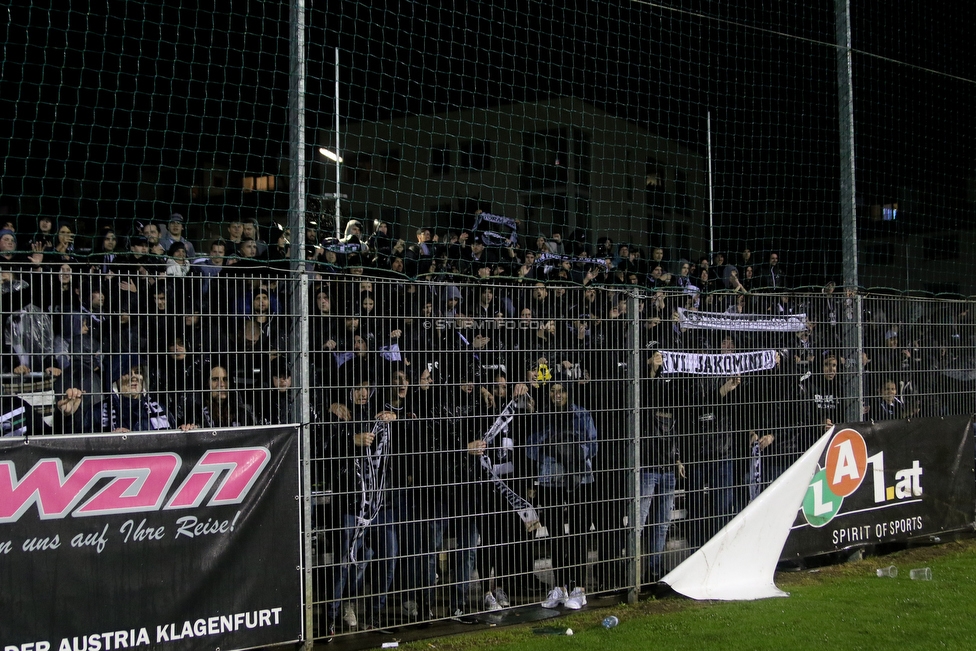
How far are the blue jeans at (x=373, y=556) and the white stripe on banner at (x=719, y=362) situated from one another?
2.46 m

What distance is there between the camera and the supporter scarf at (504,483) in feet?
20.1

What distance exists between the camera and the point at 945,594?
6766 mm

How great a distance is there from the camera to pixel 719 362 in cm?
718

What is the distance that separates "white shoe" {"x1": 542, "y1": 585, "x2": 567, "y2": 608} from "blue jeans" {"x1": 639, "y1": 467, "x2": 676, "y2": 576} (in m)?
0.82

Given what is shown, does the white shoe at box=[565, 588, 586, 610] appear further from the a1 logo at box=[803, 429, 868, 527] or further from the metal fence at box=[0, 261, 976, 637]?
the a1 logo at box=[803, 429, 868, 527]

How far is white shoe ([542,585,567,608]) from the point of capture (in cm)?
635

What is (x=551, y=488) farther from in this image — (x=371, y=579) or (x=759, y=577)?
(x=759, y=577)

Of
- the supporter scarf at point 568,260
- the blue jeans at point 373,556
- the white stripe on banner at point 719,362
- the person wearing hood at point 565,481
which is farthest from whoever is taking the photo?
the supporter scarf at point 568,260

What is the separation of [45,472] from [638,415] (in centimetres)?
393

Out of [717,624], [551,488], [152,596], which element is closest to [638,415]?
[551,488]

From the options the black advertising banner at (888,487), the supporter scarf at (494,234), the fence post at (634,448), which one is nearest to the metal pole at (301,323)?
the fence post at (634,448)

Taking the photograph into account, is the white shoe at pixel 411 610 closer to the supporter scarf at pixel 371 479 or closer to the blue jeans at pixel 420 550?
the blue jeans at pixel 420 550

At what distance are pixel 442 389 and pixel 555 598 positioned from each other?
1697mm

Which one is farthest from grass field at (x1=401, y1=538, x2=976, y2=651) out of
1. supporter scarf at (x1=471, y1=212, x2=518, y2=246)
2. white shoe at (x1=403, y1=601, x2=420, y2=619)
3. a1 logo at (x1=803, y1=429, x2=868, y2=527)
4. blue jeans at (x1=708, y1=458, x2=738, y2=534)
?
supporter scarf at (x1=471, y1=212, x2=518, y2=246)
